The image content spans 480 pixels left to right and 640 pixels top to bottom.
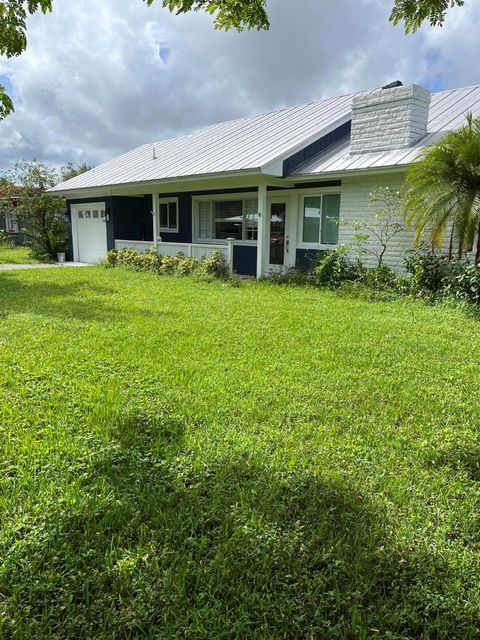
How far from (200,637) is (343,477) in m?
1.49

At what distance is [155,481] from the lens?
3.06 meters

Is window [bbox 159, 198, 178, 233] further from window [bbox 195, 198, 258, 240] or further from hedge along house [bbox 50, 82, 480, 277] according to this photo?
window [bbox 195, 198, 258, 240]

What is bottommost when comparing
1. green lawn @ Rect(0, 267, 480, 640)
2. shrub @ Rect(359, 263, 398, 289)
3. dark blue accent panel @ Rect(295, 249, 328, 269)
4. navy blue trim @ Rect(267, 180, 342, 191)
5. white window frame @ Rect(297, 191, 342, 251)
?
green lawn @ Rect(0, 267, 480, 640)

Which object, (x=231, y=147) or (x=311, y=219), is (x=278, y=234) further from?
(x=231, y=147)

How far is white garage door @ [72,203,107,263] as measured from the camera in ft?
62.7

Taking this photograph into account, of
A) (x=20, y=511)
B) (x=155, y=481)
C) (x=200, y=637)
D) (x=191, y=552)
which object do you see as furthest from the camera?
(x=155, y=481)

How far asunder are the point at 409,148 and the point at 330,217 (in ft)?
8.56

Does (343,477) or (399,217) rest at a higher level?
(399,217)

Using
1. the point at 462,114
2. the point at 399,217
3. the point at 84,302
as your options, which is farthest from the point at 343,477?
the point at 462,114

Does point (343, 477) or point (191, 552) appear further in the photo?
point (343, 477)

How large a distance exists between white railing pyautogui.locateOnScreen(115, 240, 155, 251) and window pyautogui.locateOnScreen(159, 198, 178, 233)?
1466 mm

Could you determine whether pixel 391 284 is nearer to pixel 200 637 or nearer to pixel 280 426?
pixel 280 426

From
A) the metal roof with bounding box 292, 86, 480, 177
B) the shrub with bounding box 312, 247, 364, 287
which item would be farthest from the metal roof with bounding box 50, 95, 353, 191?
the shrub with bounding box 312, 247, 364, 287

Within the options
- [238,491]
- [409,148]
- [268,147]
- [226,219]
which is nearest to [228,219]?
[226,219]
